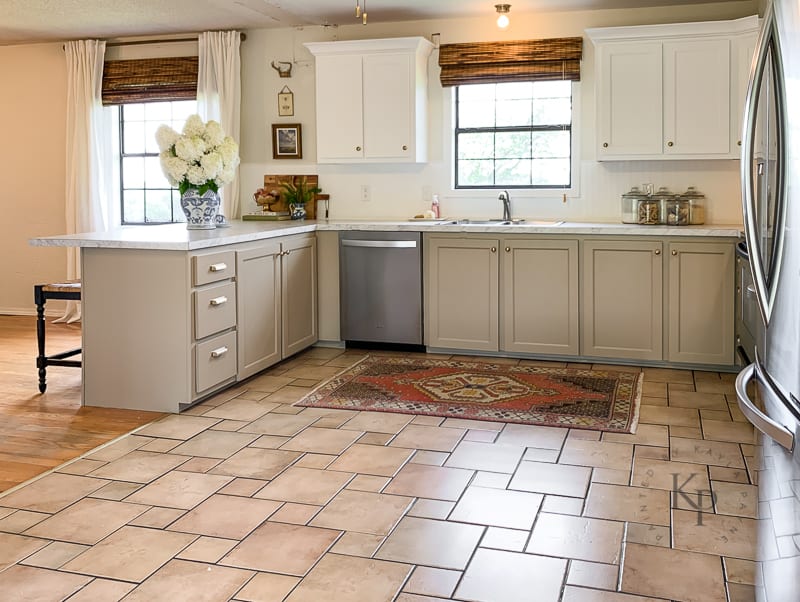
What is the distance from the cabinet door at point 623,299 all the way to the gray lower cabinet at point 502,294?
0.32ft

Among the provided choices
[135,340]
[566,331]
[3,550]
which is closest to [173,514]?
[3,550]

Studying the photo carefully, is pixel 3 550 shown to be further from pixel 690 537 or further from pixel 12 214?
pixel 12 214

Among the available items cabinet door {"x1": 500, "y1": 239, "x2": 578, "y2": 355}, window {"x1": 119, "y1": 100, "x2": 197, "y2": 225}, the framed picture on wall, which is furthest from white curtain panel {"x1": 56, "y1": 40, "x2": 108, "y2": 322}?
cabinet door {"x1": 500, "y1": 239, "x2": 578, "y2": 355}

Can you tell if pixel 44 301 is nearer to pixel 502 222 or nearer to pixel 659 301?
pixel 502 222

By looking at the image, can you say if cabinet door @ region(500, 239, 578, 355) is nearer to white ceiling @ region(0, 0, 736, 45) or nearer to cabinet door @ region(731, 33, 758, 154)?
cabinet door @ region(731, 33, 758, 154)

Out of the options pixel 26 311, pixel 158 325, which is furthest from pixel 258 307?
pixel 26 311

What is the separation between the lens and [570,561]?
267 cm

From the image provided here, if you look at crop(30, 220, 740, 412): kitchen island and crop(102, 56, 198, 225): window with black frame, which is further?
crop(102, 56, 198, 225): window with black frame

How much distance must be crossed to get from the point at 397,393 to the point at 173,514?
75.5 inches

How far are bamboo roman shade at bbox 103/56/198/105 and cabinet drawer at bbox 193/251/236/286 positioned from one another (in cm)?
263

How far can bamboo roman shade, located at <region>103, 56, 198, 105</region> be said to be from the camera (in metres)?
6.78

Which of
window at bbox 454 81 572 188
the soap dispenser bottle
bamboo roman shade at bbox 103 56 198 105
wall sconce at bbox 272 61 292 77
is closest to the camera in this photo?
window at bbox 454 81 572 188

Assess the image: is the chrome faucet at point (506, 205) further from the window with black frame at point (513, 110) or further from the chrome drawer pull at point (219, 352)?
the chrome drawer pull at point (219, 352)

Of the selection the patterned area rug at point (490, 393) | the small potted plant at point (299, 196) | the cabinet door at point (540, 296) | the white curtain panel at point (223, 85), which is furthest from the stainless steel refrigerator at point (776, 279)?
the white curtain panel at point (223, 85)
